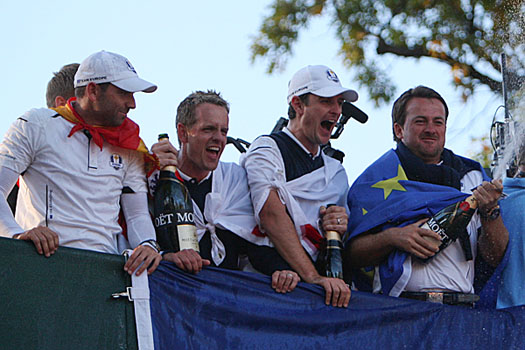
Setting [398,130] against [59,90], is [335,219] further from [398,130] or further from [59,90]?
[59,90]

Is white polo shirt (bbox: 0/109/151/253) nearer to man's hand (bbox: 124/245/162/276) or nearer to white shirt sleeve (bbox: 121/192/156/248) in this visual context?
white shirt sleeve (bbox: 121/192/156/248)

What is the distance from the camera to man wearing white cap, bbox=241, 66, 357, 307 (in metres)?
4.45

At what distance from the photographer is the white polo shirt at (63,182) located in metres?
3.85

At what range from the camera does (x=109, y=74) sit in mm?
4164

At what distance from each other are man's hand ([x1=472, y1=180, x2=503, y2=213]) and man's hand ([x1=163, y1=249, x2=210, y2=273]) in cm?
161

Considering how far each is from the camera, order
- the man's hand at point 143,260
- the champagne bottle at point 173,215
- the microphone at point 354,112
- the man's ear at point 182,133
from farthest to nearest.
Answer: the microphone at point 354,112 → the man's ear at point 182,133 → the champagne bottle at point 173,215 → the man's hand at point 143,260

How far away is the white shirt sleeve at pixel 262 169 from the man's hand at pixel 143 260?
0.87 metres

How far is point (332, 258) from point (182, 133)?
115 centimetres

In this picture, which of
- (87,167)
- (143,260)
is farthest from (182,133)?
(143,260)

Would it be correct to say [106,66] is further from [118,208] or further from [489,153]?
[489,153]

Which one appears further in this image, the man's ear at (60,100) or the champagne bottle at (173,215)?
the man's ear at (60,100)

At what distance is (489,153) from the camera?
398 inches

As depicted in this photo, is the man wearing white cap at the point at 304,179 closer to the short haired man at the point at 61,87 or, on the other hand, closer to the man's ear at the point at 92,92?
the man's ear at the point at 92,92

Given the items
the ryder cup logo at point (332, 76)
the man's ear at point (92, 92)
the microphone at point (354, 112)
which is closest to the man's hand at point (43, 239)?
the man's ear at point (92, 92)
